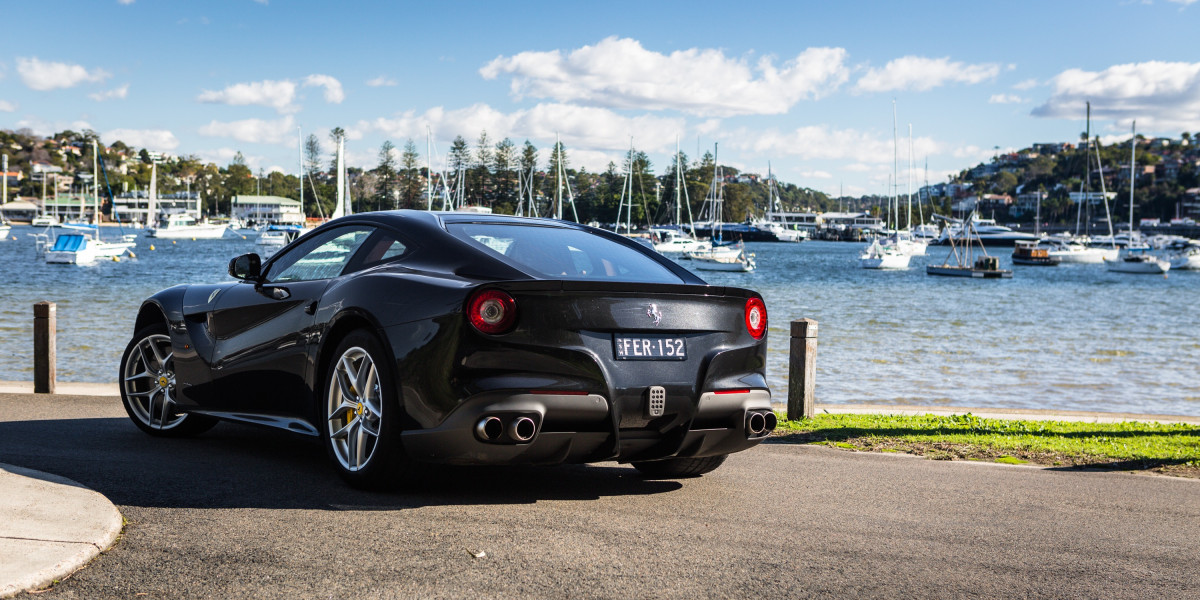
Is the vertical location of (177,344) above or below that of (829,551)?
above

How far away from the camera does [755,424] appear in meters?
5.41

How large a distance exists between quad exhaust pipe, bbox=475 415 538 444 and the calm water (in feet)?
31.9

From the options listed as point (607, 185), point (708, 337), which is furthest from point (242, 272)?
point (607, 185)

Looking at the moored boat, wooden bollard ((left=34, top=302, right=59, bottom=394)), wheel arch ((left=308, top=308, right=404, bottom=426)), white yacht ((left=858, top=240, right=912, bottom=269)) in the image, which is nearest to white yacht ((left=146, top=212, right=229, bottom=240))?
white yacht ((left=858, top=240, right=912, bottom=269))

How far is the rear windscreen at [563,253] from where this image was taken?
18.0ft

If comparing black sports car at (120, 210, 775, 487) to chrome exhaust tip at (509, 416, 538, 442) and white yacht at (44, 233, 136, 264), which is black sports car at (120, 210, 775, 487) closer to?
chrome exhaust tip at (509, 416, 538, 442)

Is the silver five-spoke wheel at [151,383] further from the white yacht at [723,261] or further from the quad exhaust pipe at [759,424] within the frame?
the white yacht at [723,261]

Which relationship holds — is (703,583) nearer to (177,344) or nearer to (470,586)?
(470,586)

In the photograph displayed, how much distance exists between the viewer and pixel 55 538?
165 inches

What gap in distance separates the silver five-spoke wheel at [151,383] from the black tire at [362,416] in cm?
206

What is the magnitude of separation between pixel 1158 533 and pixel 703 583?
103 inches

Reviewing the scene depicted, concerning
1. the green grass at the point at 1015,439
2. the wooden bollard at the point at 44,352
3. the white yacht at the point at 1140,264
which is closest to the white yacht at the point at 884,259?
the white yacht at the point at 1140,264

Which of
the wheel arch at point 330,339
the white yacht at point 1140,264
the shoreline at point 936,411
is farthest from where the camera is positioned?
the white yacht at point 1140,264

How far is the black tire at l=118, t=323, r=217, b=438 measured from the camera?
714cm
